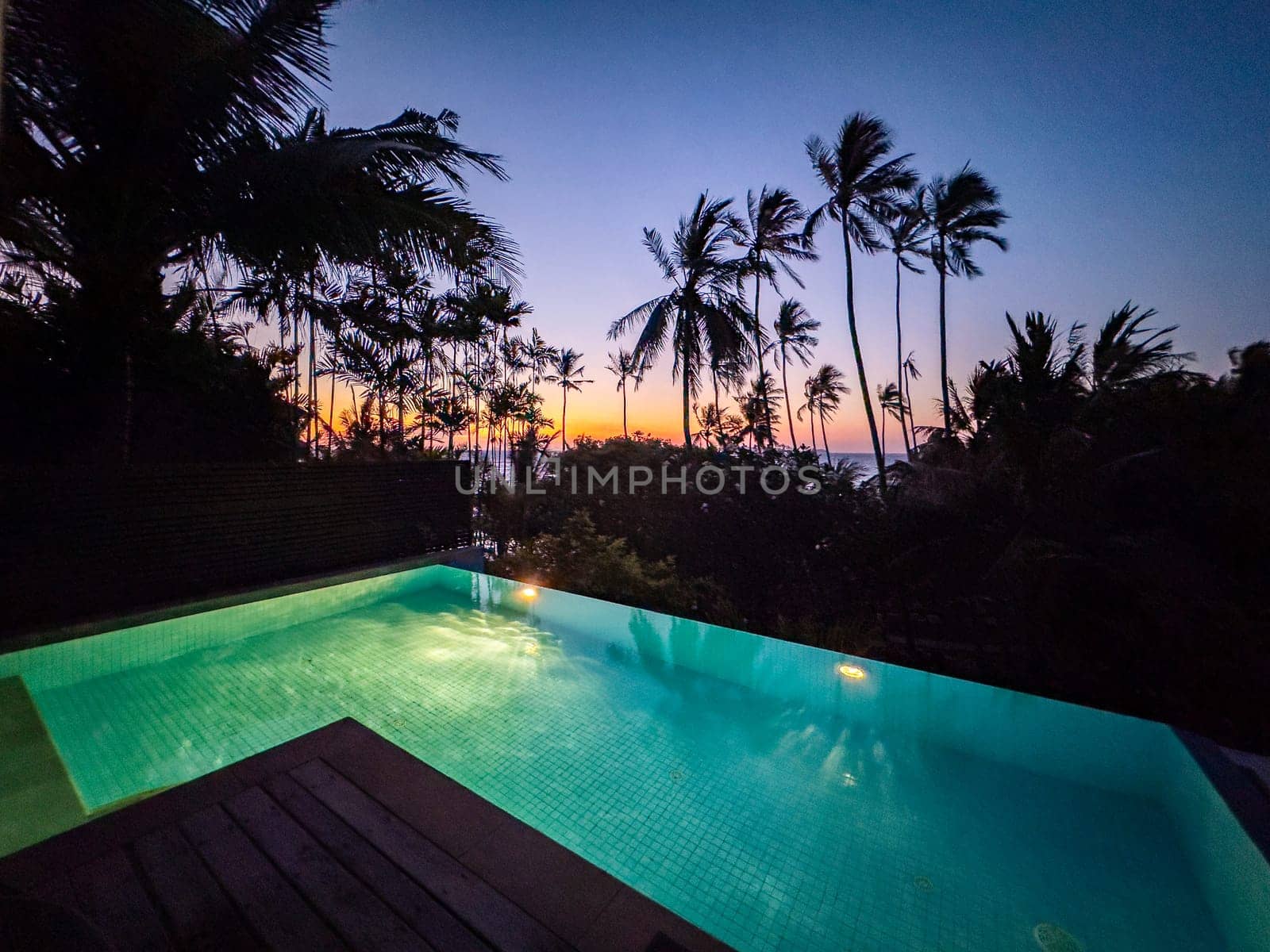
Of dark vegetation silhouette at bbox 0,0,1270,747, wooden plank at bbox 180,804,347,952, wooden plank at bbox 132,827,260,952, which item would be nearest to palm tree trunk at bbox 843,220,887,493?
dark vegetation silhouette at bbox 0,0,1270,747

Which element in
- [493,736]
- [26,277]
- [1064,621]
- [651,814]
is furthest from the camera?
[26,277]

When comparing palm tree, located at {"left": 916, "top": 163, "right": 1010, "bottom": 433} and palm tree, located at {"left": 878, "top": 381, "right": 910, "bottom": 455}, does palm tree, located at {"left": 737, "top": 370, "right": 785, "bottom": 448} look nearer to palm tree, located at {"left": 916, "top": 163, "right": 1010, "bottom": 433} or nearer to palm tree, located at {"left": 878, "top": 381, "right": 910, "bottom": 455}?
palm tree, located at {"left": 916, "top": 163, "right": 1010, "bottom": 433}

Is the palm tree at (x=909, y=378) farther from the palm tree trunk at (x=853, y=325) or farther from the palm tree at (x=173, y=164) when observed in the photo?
the palm tree at (x=173, y=164)

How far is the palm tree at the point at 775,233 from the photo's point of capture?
1288 cm

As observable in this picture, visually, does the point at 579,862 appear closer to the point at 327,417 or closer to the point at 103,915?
the point at 103,915

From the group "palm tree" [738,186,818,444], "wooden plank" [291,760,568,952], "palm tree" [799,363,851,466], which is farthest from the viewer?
"palm tree" [799,363,851,466]

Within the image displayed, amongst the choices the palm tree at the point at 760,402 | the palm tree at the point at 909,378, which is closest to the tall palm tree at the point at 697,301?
the palm tree at the point at 760,402

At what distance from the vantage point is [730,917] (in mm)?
2275

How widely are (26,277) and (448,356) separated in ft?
22.3

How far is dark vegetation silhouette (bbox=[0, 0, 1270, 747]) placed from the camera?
3.72 meters

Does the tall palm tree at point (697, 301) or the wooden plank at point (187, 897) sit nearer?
the wooden plank at point (187, 897)

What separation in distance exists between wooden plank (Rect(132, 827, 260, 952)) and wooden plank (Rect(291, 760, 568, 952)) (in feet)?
1.20

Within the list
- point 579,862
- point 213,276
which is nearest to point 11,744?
point 579,862

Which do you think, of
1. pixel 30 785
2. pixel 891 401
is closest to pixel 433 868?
pixel 30 785
